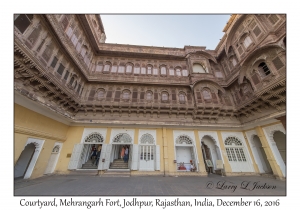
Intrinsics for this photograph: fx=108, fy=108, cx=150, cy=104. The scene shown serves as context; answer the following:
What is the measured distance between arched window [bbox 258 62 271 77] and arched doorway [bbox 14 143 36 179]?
57.6 ft

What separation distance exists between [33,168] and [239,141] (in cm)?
1668

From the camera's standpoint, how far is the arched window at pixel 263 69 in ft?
26.8

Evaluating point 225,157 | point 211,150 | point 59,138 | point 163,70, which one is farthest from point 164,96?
point 59,138

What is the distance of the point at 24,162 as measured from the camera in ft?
24.2

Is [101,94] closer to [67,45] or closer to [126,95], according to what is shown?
[126,95]

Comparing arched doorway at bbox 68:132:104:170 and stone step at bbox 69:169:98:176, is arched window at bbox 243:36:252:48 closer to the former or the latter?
arched doorway at bbox 68:132:104:170

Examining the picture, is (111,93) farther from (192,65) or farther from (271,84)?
(271,84)

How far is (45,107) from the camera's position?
6730 millimetres

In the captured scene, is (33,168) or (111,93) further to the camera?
(111,93)

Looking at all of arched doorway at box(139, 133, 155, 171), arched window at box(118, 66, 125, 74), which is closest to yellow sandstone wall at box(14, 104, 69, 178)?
arched doorway at box(139, 133, 155, 171)

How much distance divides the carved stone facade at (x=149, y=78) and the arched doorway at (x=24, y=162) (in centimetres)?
273

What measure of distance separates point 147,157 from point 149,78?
7.70m

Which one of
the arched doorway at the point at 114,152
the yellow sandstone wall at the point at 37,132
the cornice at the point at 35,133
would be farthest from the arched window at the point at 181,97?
the cornice at the point at 35,133
